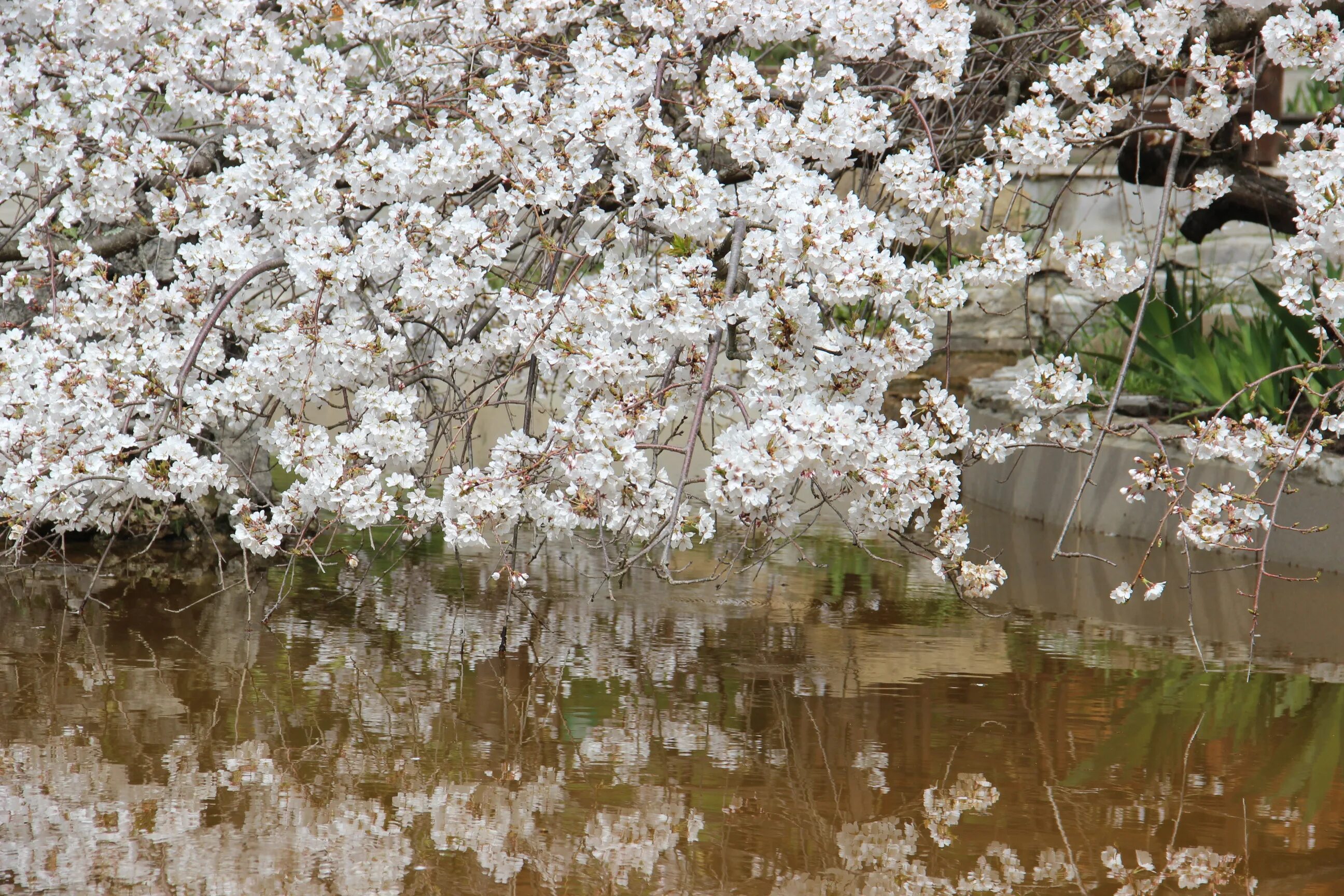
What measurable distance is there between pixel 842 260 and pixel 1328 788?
5.70 feet

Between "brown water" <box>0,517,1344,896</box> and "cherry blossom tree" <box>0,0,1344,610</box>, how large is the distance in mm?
425

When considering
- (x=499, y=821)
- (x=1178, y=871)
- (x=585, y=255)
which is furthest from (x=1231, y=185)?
(x=499, y=821)

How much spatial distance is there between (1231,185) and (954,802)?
3196mm

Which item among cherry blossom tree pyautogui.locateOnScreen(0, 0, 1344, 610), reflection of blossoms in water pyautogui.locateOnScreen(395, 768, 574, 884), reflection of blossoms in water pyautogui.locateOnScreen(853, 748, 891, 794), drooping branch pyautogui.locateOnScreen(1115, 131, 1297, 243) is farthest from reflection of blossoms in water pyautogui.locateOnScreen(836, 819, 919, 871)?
drooping branch pyautogui.locateOnScreen(1115, 131, 1297, 243)

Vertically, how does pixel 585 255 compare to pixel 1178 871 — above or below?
above

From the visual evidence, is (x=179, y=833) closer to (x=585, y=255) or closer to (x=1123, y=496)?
(x=585, y=255)

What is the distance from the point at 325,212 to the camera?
4227 mm

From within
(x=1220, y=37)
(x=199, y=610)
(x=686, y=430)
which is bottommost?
(x=199, y=610)

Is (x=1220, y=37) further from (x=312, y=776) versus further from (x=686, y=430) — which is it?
(x=312, y=776)

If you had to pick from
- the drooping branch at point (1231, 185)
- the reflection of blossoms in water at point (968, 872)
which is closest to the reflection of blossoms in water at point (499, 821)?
the reflection of blossoms in water at point (968, 872)

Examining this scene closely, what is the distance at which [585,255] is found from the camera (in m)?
4.04

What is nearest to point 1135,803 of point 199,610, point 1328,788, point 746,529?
point 1328,788

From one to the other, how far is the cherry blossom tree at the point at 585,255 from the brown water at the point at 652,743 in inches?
16.7

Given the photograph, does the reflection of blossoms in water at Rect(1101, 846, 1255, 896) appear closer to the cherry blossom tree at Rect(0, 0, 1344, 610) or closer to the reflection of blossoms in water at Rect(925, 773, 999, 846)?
the reflection of blossoms in water at Rect(925, 773, 999, 846)
